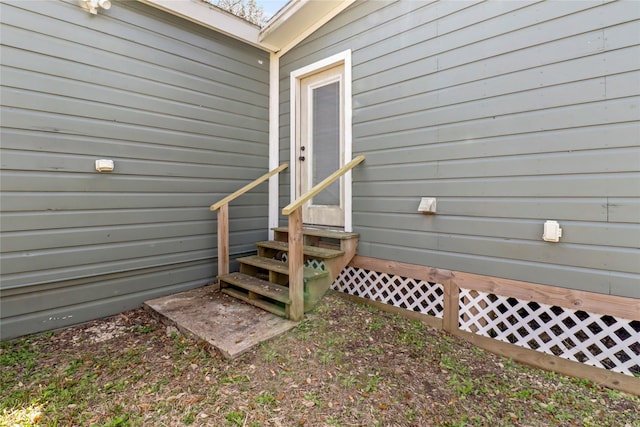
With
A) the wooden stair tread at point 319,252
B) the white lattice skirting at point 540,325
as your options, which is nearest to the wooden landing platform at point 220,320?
the wooden stair tread at point 319,252

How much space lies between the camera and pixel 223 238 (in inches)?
140

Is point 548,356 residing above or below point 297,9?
below

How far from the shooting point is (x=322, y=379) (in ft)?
6.95

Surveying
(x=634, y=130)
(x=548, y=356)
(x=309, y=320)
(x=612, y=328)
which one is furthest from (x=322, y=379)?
(x=634, y=130)

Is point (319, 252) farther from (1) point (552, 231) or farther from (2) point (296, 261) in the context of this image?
(1) point (552, 231)

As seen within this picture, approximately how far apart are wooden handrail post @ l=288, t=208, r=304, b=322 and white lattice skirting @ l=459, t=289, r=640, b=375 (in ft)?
4.58

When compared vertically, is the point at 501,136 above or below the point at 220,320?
above

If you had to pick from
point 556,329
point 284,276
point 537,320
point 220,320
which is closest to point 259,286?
point 284,276

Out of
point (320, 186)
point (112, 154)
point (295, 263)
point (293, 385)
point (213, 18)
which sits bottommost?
point (293, 385)

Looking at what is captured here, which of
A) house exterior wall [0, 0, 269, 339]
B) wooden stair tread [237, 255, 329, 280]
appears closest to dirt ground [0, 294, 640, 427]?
wooden stair tread [237, 255, 329, 280]

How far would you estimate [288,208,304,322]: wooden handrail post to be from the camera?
2.75 metres

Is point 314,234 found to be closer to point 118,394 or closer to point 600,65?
point 118,394

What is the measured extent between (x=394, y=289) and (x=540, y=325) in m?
1.21

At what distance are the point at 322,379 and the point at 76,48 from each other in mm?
3410
